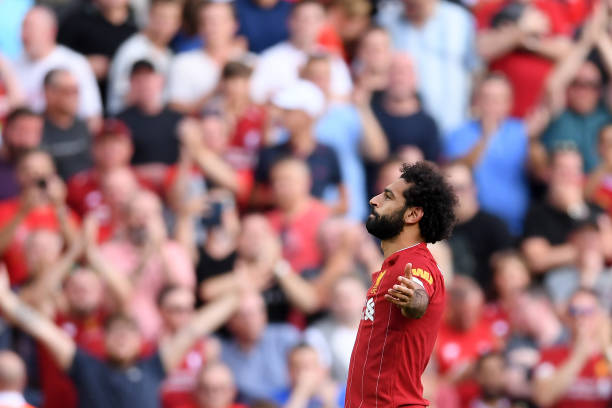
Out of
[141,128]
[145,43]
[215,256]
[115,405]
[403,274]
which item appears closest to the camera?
[403,274]

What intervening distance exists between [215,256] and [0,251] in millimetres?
1552

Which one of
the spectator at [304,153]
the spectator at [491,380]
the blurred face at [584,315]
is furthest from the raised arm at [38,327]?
the blurred face at [584,315]

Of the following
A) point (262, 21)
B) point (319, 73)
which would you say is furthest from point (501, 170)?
point (262, 21)

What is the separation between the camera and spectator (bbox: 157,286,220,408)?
9.11 meters

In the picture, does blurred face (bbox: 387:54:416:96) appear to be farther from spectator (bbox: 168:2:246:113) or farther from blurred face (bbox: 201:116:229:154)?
blurred face (bbox: 201:116:229:154)

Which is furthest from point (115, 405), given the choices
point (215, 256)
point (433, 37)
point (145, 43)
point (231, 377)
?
point (433, 37)

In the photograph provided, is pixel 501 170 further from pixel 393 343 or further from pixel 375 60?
pixel 393 343

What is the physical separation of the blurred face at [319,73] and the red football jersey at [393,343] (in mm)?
5390

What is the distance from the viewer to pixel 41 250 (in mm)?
8961

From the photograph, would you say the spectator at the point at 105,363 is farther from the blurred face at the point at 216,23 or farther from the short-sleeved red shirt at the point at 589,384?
the blurred face at the point at 216,23

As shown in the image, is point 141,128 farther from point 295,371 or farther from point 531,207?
point 531,207

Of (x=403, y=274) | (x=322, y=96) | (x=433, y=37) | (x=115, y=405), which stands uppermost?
(x=433, y=37)

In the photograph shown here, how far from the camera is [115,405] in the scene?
880cm

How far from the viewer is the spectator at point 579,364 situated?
9508 mm
